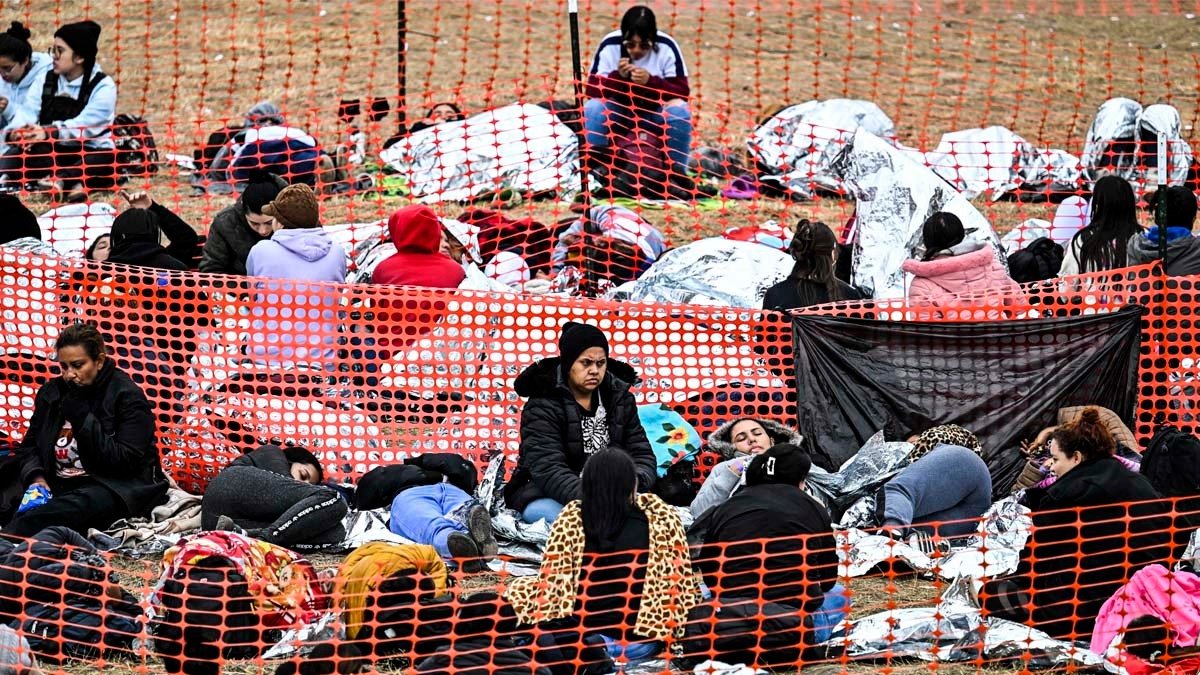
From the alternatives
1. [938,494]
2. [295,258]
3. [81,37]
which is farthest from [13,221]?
[938,494]

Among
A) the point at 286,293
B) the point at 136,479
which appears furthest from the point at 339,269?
the point at 136,479

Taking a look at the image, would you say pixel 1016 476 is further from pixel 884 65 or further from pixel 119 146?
pixel 884 65

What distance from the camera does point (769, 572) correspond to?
7.92 metres

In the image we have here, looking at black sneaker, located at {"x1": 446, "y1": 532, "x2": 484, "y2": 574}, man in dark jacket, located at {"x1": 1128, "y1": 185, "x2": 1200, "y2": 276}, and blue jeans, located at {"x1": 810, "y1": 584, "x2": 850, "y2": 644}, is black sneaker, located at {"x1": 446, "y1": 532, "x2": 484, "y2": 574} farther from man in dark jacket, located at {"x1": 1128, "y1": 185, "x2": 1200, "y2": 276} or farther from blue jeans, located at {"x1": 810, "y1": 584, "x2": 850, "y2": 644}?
man in dark jacket, located at {"x1": 1128, "y1": 185, "x2": 1200, "y2": 276}

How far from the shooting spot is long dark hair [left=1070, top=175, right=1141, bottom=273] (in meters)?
11.0

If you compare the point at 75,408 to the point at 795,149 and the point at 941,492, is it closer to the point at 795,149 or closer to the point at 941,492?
the point at 941,492

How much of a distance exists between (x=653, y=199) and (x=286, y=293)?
157 inches

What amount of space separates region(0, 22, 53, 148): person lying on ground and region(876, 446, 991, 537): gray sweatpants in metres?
8.30

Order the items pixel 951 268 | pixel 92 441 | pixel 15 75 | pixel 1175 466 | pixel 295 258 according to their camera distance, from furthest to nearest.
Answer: pixel 15 75 → pixel 295 258 → pixel 951 268 → pixel 92 441 → pixel 1175 466

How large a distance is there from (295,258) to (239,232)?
1.98ft

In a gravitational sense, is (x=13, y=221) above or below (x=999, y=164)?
below

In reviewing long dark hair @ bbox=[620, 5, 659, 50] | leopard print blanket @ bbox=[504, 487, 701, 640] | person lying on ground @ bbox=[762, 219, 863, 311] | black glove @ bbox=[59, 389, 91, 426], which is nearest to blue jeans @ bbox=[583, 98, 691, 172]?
long dark hair @ bbox=[620, 5, 659, 50]

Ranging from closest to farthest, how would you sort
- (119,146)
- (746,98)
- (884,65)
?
(119,146)
(746,98)
(884,65)

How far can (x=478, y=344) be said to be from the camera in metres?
10.3
